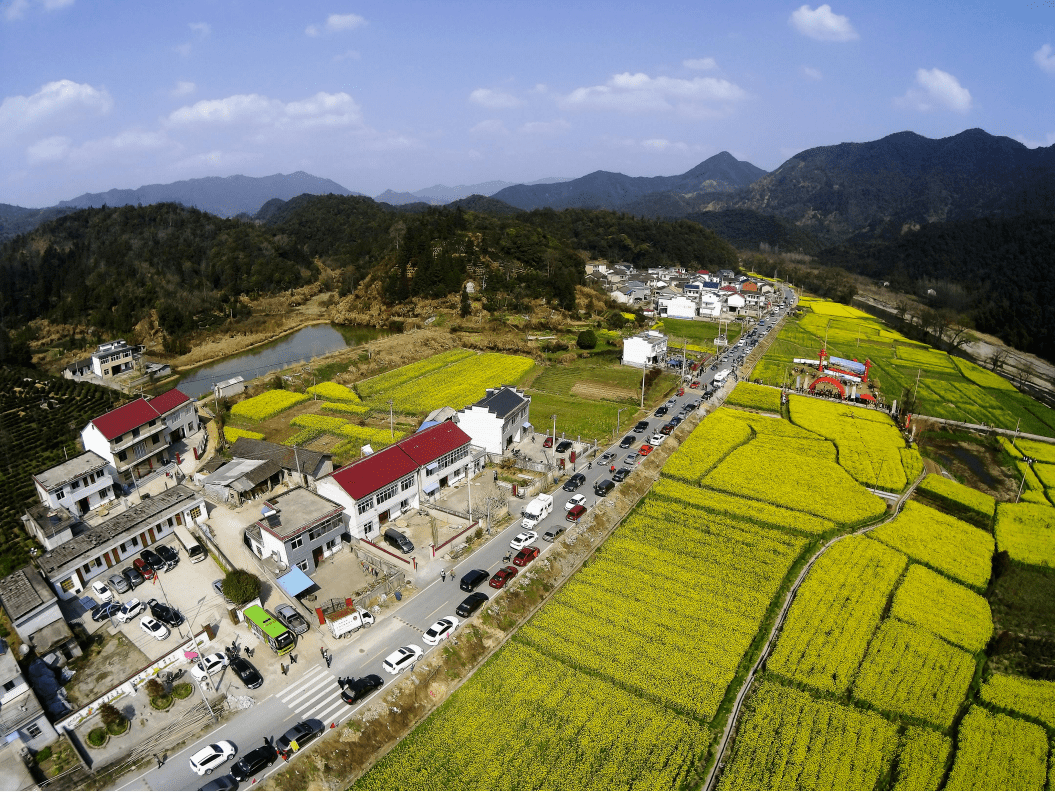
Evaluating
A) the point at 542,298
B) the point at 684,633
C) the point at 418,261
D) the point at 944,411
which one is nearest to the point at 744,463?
the point at 684,633

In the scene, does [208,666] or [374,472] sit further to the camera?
[374,472]

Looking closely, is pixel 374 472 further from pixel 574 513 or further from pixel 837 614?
pixel 837 614

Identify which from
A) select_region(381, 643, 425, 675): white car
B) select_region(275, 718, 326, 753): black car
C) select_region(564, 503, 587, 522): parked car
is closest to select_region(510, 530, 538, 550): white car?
select_region(564, 503, 587, 522): parked car

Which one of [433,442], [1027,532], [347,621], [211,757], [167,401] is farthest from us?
[167,401]

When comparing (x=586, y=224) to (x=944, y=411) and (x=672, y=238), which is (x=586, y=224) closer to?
(x=672, y=238)

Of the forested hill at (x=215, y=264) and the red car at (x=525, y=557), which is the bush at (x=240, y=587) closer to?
the red car at (x=525, y=557)

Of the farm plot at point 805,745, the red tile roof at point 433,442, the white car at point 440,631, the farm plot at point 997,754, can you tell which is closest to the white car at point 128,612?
the white car at point 440,631

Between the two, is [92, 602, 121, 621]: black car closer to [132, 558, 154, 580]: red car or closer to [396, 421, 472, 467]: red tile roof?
[132, 558, 154, 580]: red car

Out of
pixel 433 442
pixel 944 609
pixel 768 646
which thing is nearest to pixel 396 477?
pixel 433 442
